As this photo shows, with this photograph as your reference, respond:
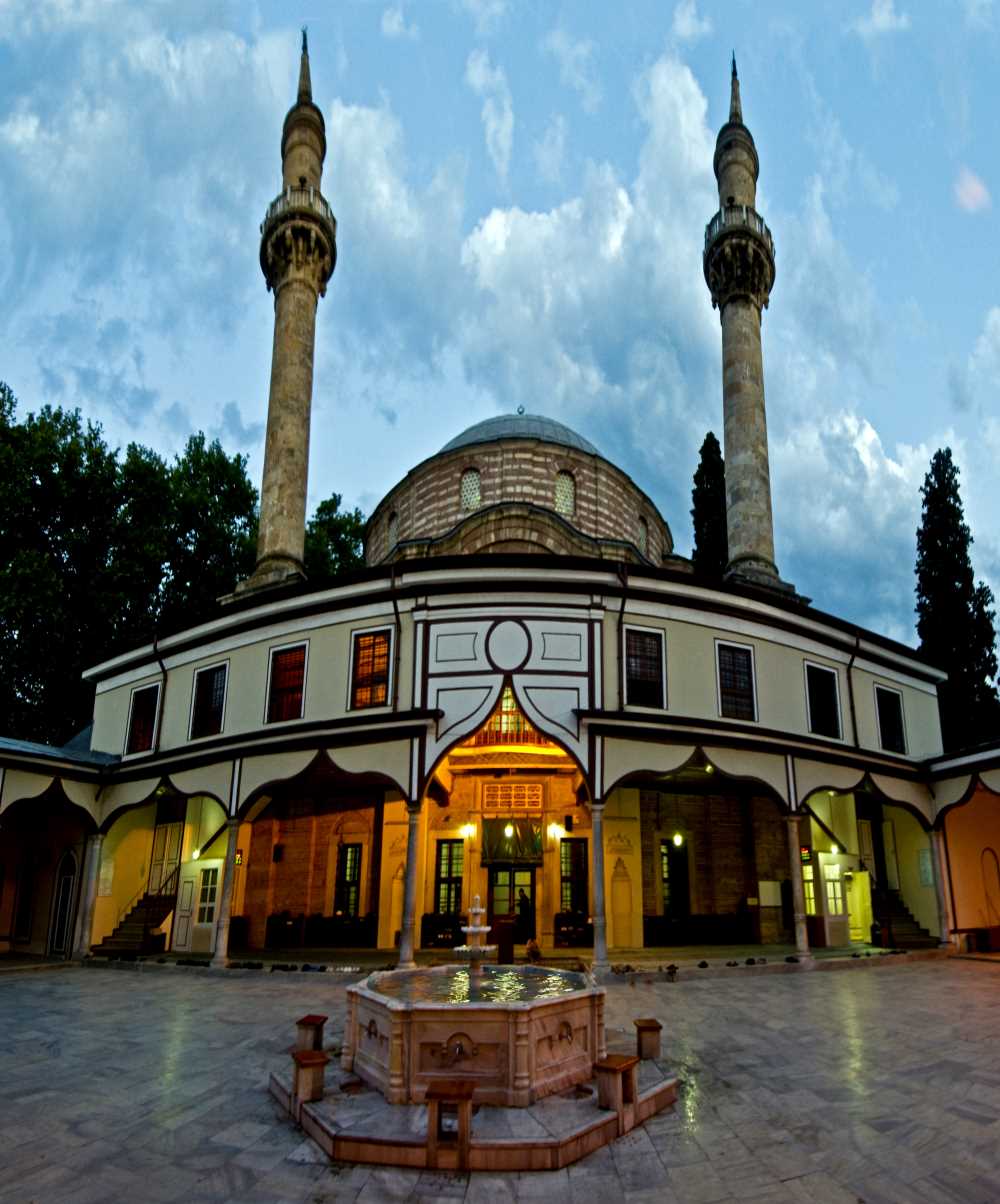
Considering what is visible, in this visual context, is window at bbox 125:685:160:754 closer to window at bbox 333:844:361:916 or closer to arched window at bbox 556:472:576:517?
window at bbox 333:844:361:916

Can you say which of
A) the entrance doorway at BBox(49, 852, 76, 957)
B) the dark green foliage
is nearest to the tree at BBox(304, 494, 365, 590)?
the dark green foliage

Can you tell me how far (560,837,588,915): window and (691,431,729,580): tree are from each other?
739 inches

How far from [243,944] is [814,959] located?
11.6 metres

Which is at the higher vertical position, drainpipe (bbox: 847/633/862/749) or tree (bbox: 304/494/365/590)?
tree (bbox: 304/494/365/590)

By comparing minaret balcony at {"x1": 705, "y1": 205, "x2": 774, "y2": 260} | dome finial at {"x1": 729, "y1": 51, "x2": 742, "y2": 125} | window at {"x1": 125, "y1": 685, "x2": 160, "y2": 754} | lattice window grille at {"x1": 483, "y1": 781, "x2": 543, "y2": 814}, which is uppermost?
dome finial at {"x1": 729, "y1": 51, "x2": 742, "y2": 125}

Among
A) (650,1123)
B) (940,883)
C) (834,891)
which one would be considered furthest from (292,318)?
(650,1123)

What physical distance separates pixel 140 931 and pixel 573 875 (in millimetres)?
9185

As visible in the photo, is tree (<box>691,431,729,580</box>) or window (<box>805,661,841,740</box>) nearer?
window (<box>805,661,841,740</box>)

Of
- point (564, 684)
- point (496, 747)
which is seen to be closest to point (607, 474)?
point (496, 747)

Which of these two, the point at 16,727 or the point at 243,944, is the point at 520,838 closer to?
the point at 243,944

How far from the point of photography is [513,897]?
18250 millimetres

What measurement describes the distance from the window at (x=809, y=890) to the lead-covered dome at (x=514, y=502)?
9.14 metres

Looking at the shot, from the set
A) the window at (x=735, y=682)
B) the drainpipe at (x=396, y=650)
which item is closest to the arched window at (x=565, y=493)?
the window at (x=735, y=682)

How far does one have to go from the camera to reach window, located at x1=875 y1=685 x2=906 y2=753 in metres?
18.9
